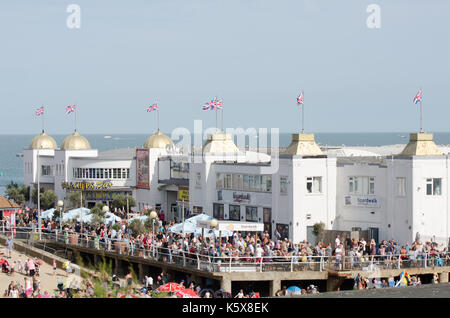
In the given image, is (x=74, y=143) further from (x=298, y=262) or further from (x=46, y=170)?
(x=298, y=262)

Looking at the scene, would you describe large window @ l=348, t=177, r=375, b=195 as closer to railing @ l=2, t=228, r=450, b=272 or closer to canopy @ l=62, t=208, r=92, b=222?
railing @ l=2, t=228, r=450, b=272

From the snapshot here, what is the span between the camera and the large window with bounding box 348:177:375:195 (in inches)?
1860

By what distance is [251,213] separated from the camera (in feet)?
169

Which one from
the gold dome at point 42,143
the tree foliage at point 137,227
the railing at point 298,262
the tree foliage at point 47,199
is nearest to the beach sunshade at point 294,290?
the railing at point 298,262

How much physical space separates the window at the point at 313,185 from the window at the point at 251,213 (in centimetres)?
405

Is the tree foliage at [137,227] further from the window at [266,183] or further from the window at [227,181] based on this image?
the window at [266,183]

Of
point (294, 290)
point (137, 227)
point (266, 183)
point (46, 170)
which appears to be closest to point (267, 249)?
point (294, 290)

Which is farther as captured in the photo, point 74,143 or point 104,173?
point 74,143

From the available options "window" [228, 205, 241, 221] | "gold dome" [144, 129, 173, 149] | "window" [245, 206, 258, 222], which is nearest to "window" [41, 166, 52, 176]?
"gold dome" [144, 129, 173, 149]

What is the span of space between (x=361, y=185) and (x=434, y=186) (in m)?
3.98

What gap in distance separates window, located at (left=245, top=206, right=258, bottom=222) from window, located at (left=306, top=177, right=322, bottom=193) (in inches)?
159

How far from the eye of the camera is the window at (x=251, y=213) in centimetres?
5115
